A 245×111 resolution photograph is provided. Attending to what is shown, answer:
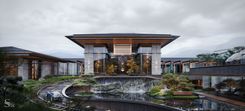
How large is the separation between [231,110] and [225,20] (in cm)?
2452

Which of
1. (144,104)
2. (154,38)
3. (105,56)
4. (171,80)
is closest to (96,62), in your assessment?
(105,56)

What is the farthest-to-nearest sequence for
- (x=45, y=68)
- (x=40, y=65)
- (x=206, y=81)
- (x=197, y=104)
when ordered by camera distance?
1. (x=45, y=68)
2. (x=40, y=65)
3. (x=206, y=81)
4. (x=197, y=104)

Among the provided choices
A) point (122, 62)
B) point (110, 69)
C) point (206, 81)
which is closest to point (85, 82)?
point (110, 69)

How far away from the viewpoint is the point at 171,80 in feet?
90.8

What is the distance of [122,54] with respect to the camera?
42.8 metres

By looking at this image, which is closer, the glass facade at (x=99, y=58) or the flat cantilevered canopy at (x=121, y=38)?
the flat cantilevered canopy at (x=121, y=38)

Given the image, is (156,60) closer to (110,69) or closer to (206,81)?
(110,69)

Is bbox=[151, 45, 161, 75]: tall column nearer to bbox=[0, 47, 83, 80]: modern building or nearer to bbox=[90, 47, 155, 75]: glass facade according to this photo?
bbox=[90, 47, 155, 75]: glass facade

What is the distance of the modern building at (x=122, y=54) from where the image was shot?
4081 centimetres

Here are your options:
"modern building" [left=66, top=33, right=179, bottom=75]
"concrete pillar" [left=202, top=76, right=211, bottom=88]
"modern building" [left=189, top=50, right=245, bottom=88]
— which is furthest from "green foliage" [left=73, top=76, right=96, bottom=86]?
"concrete pillar" [left=202, top=76, right=211, bottom=88]

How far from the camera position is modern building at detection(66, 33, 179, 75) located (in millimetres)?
40812

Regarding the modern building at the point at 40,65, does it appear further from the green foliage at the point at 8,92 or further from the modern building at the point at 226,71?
the green foliage at the point at 8,92

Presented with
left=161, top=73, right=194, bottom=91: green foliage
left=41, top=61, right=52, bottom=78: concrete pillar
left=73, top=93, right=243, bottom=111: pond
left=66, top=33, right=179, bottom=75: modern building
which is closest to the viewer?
left=73, top=93, right=243, bottom=111: pond

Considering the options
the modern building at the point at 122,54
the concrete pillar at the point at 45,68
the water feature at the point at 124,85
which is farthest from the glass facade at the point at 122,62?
the concrete pillar at the point at 45,68
